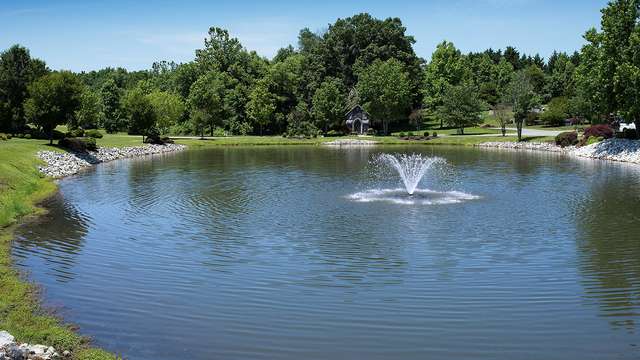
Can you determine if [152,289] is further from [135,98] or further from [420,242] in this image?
[135,98]

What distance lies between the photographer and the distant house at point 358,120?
124 m

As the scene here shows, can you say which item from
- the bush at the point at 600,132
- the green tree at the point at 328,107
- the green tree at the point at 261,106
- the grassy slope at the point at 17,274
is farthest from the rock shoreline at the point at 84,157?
the bush at the point at 600,132

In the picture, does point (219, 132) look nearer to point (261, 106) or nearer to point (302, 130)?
point (261, 106)

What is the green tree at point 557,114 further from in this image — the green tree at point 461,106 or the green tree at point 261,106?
the green tree at point 261,106

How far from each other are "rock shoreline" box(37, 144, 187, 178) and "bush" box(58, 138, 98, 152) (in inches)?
35.0

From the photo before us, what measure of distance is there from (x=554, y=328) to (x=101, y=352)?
11860mm

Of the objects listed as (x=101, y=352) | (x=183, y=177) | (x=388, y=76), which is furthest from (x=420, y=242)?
(x=388, y=76)

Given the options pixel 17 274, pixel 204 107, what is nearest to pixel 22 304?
pixel 17 274

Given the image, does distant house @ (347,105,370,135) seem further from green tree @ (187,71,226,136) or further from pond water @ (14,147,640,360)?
pond water @ (14,147,640,360)

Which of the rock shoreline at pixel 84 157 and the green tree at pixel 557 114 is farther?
the green tree at pixel 557 114

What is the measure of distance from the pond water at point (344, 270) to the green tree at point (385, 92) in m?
72.0

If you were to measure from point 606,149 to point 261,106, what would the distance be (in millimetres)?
67141

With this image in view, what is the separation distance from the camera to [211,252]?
27.0 metres

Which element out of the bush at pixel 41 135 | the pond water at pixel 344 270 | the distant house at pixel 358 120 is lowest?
the pond water at pixel 344 270
